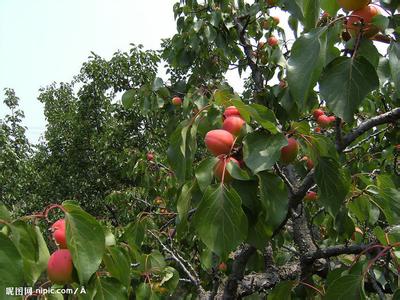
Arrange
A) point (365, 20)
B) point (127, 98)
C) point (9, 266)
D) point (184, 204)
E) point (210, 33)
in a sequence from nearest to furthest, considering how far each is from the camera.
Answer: point (9, 266)
point (365, 20)
point (184, 204)
point (127, 98)
point (210, 33)

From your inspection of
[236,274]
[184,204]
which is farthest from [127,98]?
[184,204]

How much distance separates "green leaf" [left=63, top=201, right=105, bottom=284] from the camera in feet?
2.85

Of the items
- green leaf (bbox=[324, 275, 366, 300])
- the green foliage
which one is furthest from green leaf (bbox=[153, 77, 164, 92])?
green leaf (bbox=[324, 275, 366, 300])

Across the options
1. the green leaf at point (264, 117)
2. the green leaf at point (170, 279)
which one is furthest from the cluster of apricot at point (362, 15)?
the green leaf at point (170, 279)

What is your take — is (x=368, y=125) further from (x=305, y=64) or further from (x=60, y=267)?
(x=60, y=267)

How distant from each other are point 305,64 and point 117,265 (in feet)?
2.14

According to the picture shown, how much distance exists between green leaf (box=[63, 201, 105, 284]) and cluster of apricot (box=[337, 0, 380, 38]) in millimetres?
760

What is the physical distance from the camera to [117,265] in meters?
1.02

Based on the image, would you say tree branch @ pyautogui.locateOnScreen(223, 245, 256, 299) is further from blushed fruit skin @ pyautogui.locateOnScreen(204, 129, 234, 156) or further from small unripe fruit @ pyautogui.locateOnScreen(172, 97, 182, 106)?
small unripe fruit @ pyautogui.locateOnScreen(172, 97, 182, 106)

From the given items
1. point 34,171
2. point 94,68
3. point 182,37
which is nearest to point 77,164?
point 34,171

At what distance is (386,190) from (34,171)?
31.0 ft

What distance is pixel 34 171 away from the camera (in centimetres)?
967

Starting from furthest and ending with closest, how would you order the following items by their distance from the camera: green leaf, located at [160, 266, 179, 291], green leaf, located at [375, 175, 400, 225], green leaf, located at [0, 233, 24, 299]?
green leaf, located at [160, 266, 179, 291] < green leaf, located at [375, 175, 400, 225] < green leaf, located at [0, 233, 24, 299]

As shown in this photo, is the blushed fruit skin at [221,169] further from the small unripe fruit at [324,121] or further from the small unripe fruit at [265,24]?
the small unripe fruit at [265,24]
